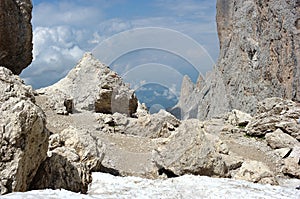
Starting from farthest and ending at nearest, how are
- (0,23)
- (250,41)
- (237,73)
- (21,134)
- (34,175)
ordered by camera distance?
(237,73)
(250,41)
(0,23)
(34,175)
(21,134)

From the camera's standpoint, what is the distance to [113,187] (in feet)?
25.2

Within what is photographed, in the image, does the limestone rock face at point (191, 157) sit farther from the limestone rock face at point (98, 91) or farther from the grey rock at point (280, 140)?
the limestone rock face at point (98, 91)

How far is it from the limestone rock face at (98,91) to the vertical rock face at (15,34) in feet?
6.22

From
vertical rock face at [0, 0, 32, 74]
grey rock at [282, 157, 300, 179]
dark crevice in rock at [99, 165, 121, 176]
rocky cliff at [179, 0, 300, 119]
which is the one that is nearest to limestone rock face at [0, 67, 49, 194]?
dark crevice in rock at [99, 165, 121, 176]

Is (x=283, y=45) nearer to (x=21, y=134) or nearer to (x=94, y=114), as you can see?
(x=94, y=114)

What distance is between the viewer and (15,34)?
45.1 ft

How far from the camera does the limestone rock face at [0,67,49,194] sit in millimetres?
5742

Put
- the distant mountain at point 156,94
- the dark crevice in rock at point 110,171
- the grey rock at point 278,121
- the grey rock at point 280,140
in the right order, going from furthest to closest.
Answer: the grey rock at point 278,121, the distant mountain at point 156,94, the grey rock at point 280,140, the dark crevice in rock at point 110,171

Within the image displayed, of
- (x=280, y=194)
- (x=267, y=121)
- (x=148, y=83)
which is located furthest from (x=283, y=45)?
(x=280, y=194)

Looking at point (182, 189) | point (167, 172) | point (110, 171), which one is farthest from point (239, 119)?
point (182, 189)

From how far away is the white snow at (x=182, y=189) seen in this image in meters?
7.15

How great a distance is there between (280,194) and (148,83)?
7926 mm

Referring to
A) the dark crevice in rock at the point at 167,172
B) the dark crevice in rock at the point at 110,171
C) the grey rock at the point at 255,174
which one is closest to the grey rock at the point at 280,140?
the grey rock at the point at 255,174

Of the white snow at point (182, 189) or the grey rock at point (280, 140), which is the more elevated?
the grey rock at point (280, 140)
